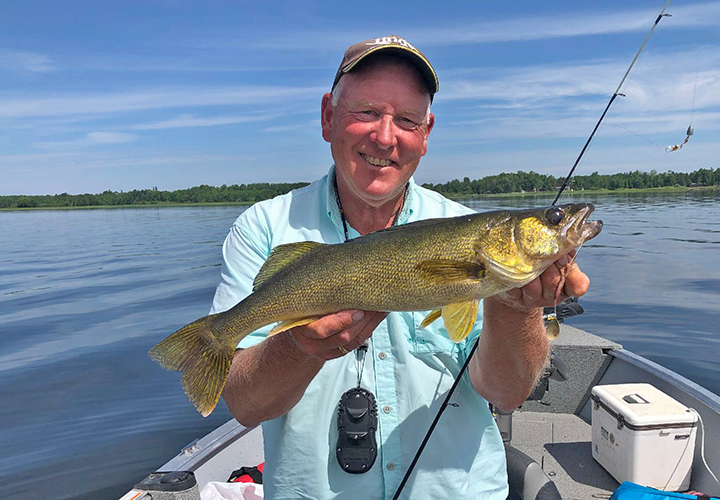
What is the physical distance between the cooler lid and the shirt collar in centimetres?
337

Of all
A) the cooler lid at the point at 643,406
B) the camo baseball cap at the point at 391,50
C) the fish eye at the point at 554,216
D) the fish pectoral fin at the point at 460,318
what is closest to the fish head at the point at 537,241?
the fish eye at the point at 554,216

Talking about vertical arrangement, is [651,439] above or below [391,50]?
below

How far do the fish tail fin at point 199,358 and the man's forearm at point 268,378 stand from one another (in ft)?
0.49

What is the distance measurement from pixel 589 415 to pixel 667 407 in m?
1.94

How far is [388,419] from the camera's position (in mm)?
3006

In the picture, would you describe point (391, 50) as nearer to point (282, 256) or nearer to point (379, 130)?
point (379, 130)

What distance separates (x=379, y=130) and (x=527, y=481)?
3.54 m

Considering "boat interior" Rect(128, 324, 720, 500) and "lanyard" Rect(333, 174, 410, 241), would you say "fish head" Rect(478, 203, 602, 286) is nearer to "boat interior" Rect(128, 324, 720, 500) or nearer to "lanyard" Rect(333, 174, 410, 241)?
"lanyard" Rect(333, 174, 410, 241)

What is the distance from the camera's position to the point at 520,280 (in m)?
2.46

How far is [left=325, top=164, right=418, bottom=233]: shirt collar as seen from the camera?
11.0ft

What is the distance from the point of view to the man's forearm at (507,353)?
2789 millimetres

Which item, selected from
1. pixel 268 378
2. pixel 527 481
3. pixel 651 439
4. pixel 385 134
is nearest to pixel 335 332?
pixel 268 378

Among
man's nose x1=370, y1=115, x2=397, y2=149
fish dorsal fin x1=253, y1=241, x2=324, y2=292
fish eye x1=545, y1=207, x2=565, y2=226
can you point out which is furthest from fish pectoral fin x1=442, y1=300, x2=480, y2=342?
man's nose x1=370, y1=115, x2=397, y2=149

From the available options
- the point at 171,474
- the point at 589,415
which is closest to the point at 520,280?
the point at 171,474
